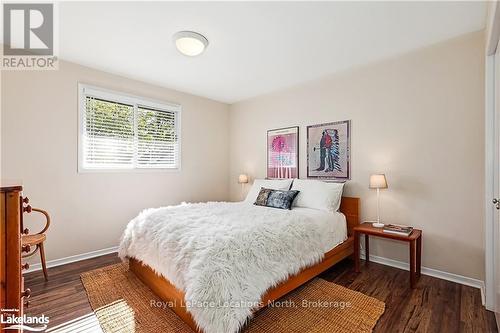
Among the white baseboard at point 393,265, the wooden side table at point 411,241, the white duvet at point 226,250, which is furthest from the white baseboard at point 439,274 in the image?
the white duvet at point 226,250

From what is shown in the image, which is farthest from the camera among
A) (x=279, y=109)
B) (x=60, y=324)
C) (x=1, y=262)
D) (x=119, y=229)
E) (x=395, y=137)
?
(x=279, y=109)

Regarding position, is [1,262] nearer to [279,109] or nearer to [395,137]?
[395,137]

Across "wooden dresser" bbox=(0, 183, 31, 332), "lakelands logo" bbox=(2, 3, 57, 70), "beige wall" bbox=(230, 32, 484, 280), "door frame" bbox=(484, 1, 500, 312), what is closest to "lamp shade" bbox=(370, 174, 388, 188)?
"beige wall" bbox=(230, 32, 484, 280)

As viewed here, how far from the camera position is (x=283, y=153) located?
4051mm

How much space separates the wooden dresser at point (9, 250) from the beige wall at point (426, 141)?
3309 millimetres

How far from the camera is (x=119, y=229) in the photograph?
11.4 ft

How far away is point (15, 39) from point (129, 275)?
113 inches

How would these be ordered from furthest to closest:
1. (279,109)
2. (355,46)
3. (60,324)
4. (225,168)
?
1. (225,168)
2. (279,109)
3. (355,46)
4. (60,324)

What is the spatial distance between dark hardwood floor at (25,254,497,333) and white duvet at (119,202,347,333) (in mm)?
509

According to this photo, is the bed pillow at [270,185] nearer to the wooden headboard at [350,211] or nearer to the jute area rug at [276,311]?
the wooden headboard at [350,211]

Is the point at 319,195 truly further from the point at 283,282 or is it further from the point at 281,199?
the point at 283,282

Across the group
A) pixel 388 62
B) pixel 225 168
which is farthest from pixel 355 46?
pixel 225 168

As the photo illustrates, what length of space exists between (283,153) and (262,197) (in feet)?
3.28

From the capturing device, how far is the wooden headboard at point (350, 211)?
3141mm
